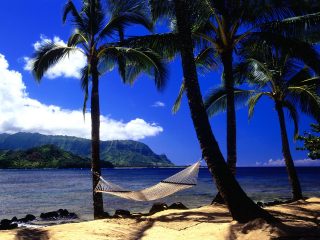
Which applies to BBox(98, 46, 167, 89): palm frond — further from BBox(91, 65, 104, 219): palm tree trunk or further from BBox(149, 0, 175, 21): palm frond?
BBox(149, 0, 175, 21): palm frond

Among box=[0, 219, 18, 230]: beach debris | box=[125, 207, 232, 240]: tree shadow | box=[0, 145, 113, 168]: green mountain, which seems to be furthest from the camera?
box=[0, 145, 113, 168]: green mountain

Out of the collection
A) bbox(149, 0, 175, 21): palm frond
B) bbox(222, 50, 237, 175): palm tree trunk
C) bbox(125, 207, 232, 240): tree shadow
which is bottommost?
bbox(125, 207, 232, 240): tree shadow

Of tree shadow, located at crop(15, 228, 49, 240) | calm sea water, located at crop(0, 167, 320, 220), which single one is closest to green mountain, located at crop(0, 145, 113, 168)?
calm sea water, located at crop(0, 167, 320, 220)

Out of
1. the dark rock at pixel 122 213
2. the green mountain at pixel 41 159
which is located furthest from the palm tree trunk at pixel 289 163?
the green mountain at pixel 41 159

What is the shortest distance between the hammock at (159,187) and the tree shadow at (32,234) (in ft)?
Result: 6.02

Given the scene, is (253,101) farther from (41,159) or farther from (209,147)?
(41,159)

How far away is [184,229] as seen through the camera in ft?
24.4

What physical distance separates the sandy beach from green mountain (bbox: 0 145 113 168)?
119 m

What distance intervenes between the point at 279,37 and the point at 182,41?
112 inches

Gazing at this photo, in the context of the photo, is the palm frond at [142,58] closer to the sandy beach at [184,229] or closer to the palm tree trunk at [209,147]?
the palm tree trunk at [209,147]

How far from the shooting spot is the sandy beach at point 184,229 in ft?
20.8

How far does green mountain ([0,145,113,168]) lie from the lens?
402ft

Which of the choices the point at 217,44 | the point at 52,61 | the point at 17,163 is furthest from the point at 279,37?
the point at 17,163

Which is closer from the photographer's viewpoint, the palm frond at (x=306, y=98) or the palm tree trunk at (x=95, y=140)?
the palm tree trunk at (x=95, y=140)
